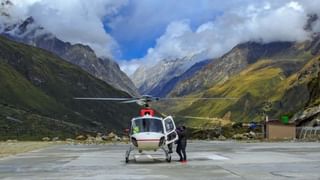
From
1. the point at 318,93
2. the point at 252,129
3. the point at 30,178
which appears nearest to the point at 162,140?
the point at 30,178

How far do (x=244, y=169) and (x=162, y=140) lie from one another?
32.8ft

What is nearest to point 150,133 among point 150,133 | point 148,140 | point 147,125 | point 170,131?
point 150,133

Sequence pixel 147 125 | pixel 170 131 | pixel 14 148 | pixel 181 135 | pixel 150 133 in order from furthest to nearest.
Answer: pixel 14 148, pixel 181 135, pixel 170 131, pixel 147 125, pixel 150 133

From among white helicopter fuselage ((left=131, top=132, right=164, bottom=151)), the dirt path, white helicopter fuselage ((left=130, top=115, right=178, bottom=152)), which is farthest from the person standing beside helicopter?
the dirt path

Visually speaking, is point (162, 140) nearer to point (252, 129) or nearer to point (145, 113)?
point (145, 113)

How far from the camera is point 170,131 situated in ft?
121

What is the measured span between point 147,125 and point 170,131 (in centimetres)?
181

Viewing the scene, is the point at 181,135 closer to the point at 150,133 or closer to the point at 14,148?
the point at 150,133

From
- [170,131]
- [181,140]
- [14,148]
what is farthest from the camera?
[14,148]

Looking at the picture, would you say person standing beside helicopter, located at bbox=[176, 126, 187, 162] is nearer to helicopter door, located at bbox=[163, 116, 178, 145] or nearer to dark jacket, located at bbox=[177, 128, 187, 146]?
dark jacket, located at bbox=[177, 128, 187, 146]

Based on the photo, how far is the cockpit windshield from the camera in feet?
118

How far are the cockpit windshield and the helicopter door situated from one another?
0.68 metres

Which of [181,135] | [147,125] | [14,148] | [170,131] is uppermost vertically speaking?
[147,125]

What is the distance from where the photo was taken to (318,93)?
14038 cm
